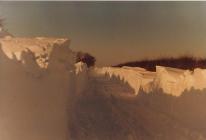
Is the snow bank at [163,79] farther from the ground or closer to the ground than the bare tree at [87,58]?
closer to the ground

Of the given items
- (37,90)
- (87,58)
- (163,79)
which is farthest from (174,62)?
(37,90)

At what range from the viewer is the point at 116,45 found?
1.76 m

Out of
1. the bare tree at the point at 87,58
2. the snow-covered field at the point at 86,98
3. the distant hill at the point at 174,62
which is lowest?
the snow-covered field at the point at 86,98

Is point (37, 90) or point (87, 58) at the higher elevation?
point (87, 58)

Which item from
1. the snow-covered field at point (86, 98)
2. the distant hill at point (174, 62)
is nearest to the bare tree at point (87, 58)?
the snow-covered field at point (86, 98)

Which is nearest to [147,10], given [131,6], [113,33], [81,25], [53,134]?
[131,6]

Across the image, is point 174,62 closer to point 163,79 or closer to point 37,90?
point 163,79

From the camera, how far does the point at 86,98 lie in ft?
5.76

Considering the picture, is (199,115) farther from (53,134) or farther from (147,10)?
(53,134)

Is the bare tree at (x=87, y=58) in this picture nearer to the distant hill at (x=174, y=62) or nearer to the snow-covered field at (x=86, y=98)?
the snow-covered field at (x=86, y=98)

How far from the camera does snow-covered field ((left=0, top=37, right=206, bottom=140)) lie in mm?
1715

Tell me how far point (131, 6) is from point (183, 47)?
0.98ft

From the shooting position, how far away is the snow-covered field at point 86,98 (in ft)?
5.63

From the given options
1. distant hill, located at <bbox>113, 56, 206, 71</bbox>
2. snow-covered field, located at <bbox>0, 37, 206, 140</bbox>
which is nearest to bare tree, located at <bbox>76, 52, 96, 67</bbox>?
snow-covered field, located at <bbox>0, 37, 206, 140</bbox>
